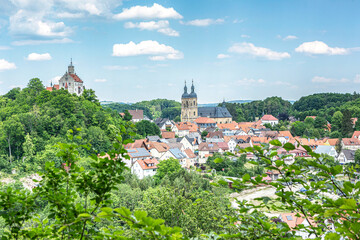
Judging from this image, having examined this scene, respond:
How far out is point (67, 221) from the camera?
3.67 meters

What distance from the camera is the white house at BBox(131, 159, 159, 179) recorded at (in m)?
40.4

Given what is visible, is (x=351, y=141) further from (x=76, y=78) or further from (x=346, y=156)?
(x=76, y=78)

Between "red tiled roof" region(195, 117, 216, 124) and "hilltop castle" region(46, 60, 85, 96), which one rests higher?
"hilltop castle" region(46, 60, 85, 96)

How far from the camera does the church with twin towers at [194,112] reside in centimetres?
10744

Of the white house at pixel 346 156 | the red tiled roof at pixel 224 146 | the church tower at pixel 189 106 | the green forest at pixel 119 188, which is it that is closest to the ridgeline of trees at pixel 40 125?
the green forest at pixel 119 188

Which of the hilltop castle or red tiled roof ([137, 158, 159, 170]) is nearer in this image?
red tiled roof ([137, 158, 159, 170])

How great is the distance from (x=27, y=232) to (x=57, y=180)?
64cm

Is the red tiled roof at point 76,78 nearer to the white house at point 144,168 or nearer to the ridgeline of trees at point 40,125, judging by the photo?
the ridgeline of trees at point 40,125

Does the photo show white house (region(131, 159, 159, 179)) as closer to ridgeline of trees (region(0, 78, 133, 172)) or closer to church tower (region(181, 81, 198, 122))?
ridgeline of trees (region(0, 78, 133, 172))

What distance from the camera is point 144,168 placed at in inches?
1591

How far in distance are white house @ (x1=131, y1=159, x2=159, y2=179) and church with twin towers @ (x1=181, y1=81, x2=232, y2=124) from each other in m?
65.2

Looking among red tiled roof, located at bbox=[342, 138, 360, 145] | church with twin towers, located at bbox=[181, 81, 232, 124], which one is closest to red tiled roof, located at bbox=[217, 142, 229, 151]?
red tiled roof, located at bbox=[342, 138, 360, 145]

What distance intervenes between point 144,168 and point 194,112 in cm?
6836

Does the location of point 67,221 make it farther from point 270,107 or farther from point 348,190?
point 270,107
